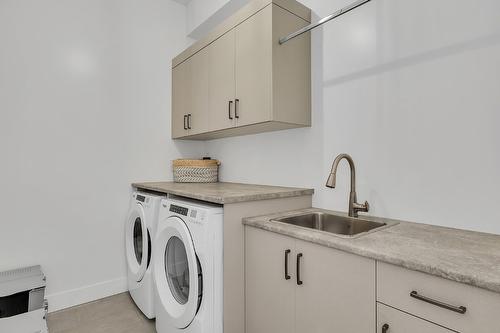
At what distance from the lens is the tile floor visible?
6.34 feet

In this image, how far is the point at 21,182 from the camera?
2076 mm

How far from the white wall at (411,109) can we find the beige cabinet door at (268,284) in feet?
1.93

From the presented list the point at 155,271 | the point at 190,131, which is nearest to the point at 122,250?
the point at 155,271

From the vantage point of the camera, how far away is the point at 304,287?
3.95 feet

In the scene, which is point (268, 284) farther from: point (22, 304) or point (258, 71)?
point (22, 304)

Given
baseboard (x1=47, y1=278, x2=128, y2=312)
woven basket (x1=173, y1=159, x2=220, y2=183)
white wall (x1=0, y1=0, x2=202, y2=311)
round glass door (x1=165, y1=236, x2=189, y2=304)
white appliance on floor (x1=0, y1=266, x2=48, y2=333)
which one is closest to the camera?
white appliance on floor (x1=0, y1=266, x2=48, y2=333)

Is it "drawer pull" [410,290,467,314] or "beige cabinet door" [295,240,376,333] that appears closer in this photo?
"drawer pull" [410,290,467,314]

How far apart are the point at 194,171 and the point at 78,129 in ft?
3.33

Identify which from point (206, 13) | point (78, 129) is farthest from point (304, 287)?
point (206, 13)

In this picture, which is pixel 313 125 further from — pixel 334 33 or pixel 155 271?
pixel 155 271

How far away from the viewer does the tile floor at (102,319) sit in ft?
6.34

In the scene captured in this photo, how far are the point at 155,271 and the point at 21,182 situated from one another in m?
1.26

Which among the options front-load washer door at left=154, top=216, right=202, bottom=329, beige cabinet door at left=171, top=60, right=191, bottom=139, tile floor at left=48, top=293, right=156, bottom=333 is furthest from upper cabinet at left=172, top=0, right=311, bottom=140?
tile floor at left=48, top=293, right=156, bottom=333

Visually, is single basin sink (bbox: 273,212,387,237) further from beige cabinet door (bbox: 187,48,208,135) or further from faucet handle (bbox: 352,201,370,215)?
beige cabinet door (bbox: 187,48,208,135)
